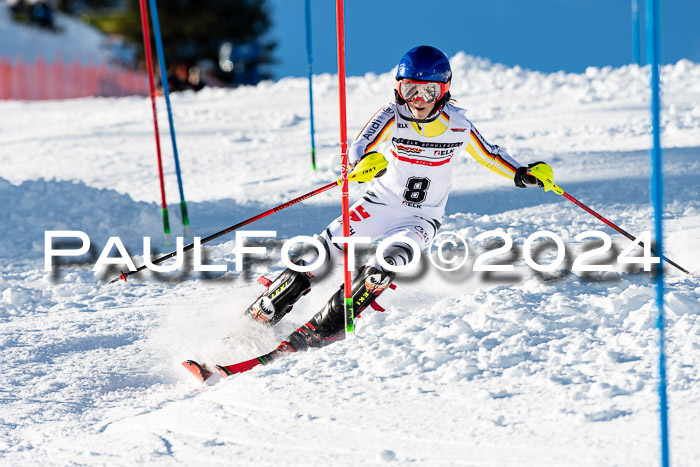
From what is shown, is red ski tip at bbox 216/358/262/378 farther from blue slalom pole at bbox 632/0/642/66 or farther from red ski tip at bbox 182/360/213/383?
blue slalom pole at bbox 632/0/642/66

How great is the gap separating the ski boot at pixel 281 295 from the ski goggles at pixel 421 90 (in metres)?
0.95

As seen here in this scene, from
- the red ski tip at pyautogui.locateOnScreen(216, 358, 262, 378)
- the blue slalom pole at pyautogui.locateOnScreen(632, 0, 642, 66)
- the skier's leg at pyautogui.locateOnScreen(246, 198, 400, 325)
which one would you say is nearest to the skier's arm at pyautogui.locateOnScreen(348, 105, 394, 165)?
the skier's leg at pyautogui.locateOnScreen(246, 198, 400, 325)

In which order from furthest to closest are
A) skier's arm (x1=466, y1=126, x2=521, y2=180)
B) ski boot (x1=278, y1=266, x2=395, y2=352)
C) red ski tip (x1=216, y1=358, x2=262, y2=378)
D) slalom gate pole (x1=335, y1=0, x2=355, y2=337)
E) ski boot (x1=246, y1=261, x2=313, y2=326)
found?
skier's arm (x1=466, y1=126, x2=521, y2=180) → ski boot (x1=246, y1=261, x2=313, y2=326) → ski boot (x1=278, y1=266, x2=395, y2=352) → red ski tip (x1=216, y1=358, x2=262, y2=378) → slalom gate pole (x1=335, y1=0, x2=355, y2=337)

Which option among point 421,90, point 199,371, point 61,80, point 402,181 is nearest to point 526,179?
point 402,181

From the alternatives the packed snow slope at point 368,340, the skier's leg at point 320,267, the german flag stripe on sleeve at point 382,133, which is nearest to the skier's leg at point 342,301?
the packed snow slope at point 368,340

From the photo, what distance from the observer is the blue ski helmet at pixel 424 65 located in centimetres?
363

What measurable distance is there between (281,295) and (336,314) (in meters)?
0.38

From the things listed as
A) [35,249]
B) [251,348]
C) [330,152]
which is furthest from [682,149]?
[35,249]

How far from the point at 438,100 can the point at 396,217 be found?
61cm

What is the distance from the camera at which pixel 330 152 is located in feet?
28.3

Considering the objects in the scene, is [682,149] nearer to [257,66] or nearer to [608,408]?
[608,408]

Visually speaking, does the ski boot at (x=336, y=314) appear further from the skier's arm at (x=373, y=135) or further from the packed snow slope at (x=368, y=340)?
the skier's arm at (x=373, y=135)

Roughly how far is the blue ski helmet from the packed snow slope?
3.35 ft

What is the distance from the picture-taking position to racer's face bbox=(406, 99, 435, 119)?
3713mm
